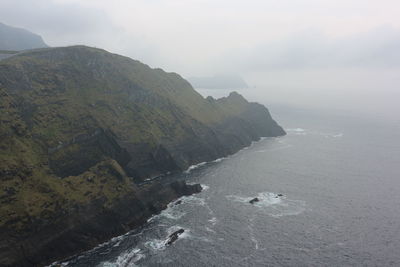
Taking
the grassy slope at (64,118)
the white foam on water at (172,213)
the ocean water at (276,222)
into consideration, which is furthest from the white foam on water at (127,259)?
the white foam on water at (172,213)

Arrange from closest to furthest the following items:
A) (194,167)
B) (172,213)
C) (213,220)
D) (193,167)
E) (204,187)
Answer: (213,220) < (172,213) < (204,187) < (193,167) < (194,167)

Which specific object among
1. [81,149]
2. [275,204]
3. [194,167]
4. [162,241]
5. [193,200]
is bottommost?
[162,241]

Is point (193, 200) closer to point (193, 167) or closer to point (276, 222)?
point (276, 222)

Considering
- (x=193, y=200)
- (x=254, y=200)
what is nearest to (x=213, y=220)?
(x=193, y=200)

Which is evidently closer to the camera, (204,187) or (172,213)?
(172,213)

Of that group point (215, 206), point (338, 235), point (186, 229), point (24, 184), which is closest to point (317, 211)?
point (338, 235)
